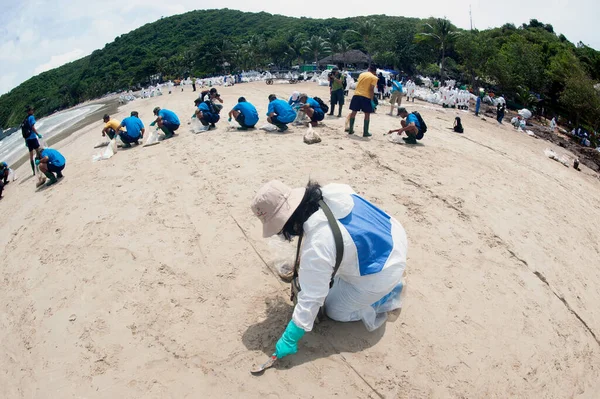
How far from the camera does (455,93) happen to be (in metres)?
16.3

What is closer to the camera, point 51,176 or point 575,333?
point 575,333

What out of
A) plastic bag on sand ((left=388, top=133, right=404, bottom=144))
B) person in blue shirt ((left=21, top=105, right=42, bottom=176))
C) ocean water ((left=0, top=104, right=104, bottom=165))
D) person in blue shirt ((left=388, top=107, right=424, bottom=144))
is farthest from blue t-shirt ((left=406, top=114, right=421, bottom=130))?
ocean water ((left=0, top=104, right=104, bottom=165))

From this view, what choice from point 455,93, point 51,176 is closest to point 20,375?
point 51,176

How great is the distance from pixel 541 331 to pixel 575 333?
367 millimetres

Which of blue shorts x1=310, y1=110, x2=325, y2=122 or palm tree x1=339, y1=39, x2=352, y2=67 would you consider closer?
blue shorts x1=310, y1=110, x2=325, y2=122

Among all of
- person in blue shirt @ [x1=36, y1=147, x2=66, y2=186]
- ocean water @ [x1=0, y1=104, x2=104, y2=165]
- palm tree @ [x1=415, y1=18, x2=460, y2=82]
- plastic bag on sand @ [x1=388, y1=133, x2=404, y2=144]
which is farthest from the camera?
palm tree @ [x1=415, y1=18, x2=460, y2=82]

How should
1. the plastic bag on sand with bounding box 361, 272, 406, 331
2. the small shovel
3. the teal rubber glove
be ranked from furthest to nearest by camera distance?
the plastic bag on sand with bounding box 361, 272, 406, 331 → the small shovel → the teal rubber glove

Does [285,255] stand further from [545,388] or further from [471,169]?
[471,169]

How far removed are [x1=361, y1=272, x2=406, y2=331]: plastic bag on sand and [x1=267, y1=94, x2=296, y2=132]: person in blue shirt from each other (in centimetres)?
525

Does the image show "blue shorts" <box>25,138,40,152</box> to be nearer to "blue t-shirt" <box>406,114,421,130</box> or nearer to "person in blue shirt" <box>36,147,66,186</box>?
"person in blue shirt" <box>36,147,66,186</box>

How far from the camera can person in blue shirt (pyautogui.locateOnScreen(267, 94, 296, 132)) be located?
7.69 metres

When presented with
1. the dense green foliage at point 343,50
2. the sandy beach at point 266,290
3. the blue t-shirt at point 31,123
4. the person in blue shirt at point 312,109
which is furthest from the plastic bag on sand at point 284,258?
the dense green foliage at point 343,50

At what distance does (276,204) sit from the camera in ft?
7.89

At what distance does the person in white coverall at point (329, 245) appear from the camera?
2.33 meters
